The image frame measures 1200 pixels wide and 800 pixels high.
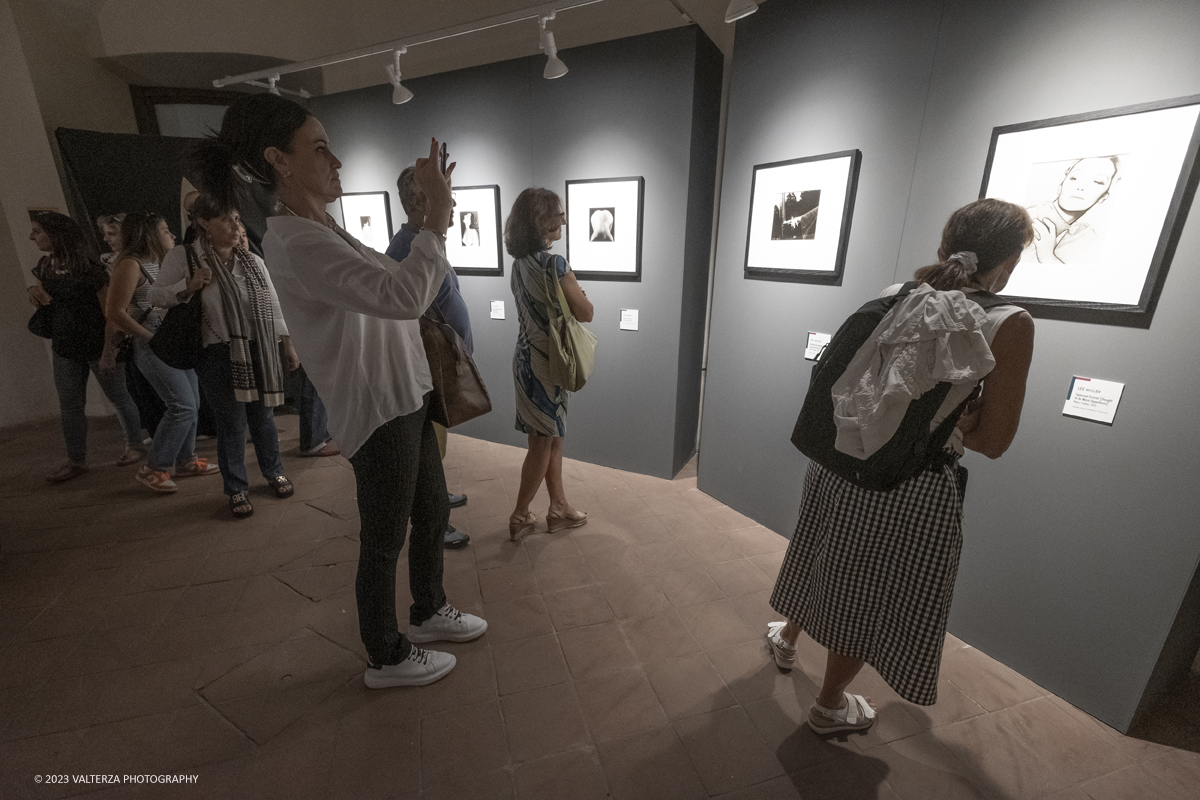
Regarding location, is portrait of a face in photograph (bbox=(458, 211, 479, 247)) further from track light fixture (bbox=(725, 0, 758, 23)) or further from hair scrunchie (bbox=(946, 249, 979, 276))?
hair scrunchie (bbox=(946, 249, 979, 276))

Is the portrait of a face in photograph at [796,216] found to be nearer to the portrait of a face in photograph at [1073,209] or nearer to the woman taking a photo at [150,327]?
the portrait of a face in photograph at [1073,209]

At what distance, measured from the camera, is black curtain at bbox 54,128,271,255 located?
4.21 m

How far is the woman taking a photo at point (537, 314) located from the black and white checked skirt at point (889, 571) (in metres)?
1.36

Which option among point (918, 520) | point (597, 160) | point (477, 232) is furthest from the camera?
point (477, 232)

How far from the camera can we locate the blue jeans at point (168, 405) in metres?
3.24

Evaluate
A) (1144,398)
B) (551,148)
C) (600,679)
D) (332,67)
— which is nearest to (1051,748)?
(1144,398)

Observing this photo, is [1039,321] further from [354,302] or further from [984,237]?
[354,302]

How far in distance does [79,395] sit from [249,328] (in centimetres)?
182

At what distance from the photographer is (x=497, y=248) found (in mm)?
3904

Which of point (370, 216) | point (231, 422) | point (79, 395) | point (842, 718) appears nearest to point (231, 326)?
point (231, 422)

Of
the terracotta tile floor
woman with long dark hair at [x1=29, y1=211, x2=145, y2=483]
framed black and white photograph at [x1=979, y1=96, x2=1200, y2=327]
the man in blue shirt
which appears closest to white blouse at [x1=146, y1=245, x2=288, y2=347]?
the man in blue shirt

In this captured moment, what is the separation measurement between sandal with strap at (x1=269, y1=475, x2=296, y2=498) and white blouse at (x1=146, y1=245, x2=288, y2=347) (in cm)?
105

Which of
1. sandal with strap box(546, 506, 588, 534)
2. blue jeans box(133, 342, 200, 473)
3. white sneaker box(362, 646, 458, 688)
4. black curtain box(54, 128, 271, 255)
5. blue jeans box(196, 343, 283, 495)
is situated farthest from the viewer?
black curtain box(54, 128, 271, 255)

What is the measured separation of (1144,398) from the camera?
5.23 feet
